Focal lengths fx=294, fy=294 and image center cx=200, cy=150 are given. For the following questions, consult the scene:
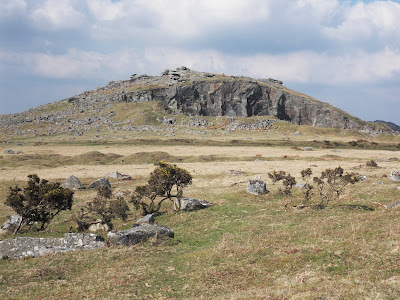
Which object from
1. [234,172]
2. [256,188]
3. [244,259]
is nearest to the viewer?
[244,259]

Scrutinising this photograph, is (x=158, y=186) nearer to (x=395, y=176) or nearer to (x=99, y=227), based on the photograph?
(x=99, y=227)

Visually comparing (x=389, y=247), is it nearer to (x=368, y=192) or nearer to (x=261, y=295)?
(x=261, y=295)

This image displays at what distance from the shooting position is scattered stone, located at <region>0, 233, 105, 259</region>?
2142cm

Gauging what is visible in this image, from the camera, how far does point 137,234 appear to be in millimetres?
23594

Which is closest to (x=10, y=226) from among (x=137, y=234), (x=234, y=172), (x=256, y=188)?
(x=137, y=234)

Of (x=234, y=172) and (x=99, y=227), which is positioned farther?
(x=234, y=172)

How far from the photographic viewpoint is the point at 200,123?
598 feet

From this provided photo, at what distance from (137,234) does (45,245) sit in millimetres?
6801

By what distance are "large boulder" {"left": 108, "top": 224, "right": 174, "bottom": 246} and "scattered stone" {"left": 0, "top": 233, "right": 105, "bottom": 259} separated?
1.13 m

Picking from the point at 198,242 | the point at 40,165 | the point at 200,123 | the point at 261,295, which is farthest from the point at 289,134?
the point at 261,295

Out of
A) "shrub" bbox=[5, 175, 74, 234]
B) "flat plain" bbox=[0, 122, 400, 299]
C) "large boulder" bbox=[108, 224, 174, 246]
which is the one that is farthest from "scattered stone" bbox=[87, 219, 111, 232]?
"large boulder" bbox=[108, 224, 174, 246]

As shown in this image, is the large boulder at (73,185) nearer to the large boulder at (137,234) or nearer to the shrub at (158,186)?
the shrub at (158,186)

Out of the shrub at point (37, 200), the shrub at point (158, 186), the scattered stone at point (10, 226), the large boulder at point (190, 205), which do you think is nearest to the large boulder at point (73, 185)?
the shrub at point (158, 186)

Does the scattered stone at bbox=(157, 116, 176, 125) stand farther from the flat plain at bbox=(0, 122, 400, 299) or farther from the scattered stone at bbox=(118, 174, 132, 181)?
the flat plain at bbox=(0, 122, 400, 299)
